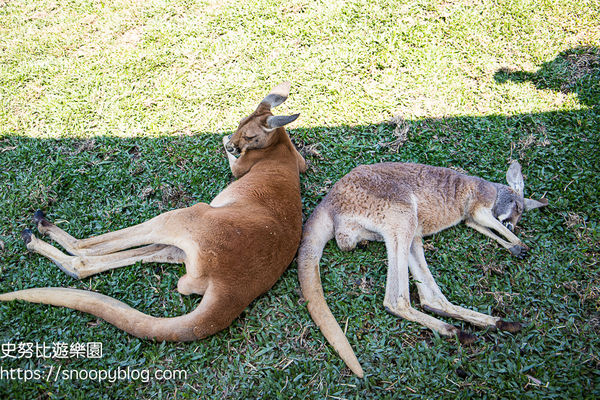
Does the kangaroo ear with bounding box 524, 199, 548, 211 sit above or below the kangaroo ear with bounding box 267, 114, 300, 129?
below

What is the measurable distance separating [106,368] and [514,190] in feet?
13.7

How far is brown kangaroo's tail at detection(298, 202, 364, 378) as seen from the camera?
3139 millimetres

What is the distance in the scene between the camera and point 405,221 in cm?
378

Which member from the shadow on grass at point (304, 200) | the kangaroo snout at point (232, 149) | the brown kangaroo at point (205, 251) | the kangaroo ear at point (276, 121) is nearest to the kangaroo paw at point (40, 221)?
the brown kangaroo at point (205, 251)

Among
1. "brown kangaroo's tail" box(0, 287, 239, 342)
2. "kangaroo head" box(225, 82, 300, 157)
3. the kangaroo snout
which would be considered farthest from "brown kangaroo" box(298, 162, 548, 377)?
the kangaroo snout

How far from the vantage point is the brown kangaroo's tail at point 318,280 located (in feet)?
10.3

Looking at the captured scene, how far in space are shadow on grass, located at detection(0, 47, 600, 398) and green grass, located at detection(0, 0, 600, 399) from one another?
2cm

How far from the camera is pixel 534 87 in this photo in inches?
214

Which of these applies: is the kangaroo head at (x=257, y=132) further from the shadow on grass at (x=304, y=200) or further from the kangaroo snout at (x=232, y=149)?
the shadow on grass at (x=304, y=200)

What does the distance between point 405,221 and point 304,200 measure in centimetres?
114

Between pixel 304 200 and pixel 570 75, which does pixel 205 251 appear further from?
pixel 570 75

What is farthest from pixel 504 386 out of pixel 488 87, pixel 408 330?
pixel 488 87

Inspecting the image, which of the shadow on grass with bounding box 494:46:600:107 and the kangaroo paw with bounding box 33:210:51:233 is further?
the shadow on grass with bounding box 494:46:600:107

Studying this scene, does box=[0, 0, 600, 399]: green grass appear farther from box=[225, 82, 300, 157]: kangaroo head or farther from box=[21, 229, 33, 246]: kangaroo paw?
box=[225, 82, 300, 157]: kangaroo head
